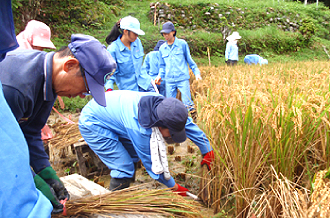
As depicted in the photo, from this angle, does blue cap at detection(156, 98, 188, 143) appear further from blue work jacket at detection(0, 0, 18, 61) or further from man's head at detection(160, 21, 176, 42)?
man's head at detection(160, 21, 176, 42)

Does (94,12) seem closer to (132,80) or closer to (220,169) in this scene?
(132,80)

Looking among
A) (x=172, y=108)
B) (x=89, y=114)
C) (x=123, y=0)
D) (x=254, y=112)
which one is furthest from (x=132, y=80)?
(x=123, y=0)

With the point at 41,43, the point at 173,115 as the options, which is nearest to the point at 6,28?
the point at 173,115

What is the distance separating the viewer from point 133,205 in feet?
5.09

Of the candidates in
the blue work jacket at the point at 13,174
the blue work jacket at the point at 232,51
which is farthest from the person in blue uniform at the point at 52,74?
the blue work jacket at the point at 232,51

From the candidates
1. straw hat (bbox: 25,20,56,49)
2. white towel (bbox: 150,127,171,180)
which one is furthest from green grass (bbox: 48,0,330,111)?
white towel (bbox: 150,127,171,180)

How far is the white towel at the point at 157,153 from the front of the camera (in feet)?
7.09

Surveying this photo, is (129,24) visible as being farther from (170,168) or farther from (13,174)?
(13,174)

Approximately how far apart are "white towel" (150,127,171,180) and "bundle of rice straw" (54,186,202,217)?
45 cm

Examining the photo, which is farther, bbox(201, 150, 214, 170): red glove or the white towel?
bbox(201, 150, 214, 170): red glove

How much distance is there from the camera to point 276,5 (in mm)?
19391

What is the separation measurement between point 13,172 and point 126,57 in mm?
3401

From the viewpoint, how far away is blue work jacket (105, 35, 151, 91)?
3.75 meters

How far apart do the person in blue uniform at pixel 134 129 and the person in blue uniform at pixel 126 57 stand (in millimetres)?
1069
